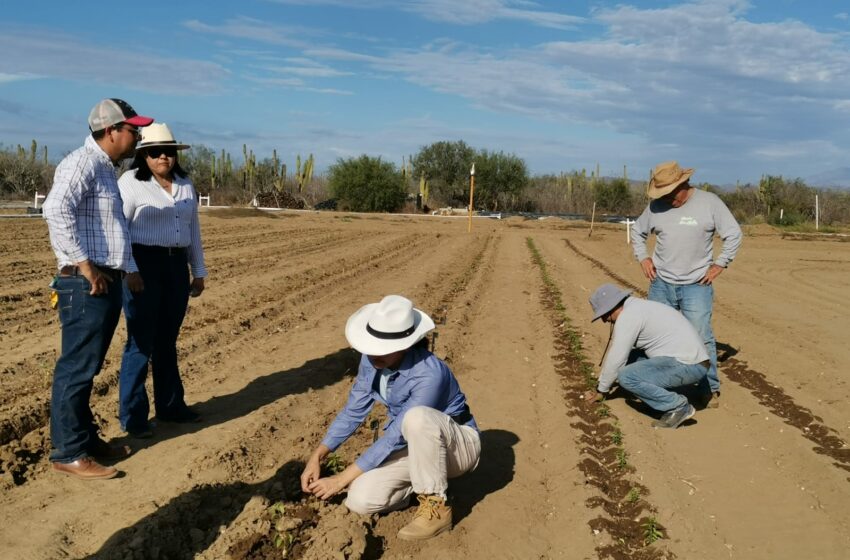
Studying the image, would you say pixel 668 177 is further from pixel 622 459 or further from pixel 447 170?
pixel 447 170

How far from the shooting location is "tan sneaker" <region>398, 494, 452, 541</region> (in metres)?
3.66

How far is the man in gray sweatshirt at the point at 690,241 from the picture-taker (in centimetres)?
590

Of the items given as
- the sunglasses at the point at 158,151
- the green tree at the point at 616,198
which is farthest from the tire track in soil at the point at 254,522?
the green tree at the point at 616,198

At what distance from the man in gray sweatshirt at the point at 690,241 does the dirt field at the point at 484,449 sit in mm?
841

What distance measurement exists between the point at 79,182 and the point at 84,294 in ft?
1.90

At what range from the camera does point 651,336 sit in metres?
5.39

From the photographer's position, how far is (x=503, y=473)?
461cm

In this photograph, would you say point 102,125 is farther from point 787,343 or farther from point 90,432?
point 787,343

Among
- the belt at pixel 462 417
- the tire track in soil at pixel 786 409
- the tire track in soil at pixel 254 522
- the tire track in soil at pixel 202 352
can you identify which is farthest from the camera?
the tire track in soil at pixel 786 409

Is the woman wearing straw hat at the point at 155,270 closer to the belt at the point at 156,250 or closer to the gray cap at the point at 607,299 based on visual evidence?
the belt at the point at 156,250

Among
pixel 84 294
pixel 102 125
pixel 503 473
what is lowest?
pixel 503 473

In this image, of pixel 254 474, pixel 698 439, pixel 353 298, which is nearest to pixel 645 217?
pixel 698 439

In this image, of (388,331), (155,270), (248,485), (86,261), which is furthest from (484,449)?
(86,261)

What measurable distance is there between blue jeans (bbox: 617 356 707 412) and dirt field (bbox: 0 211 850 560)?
0.82 feet
